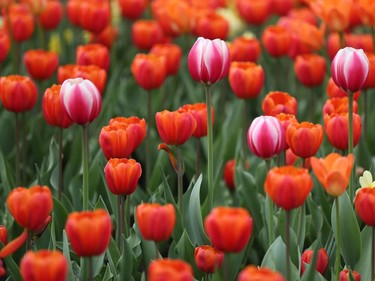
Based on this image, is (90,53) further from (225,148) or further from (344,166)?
(344,166)

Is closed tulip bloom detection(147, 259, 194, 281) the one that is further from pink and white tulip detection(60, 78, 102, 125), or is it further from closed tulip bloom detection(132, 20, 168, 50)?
closed tulip bloom detection(132, 20, 168, 50)

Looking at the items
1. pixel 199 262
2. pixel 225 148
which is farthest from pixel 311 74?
pixel 199 262

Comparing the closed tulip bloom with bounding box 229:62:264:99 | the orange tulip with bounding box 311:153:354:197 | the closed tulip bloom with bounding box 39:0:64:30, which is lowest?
the orange tulip with bounding box 311:153:354:197

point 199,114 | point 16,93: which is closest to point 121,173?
point 199,114

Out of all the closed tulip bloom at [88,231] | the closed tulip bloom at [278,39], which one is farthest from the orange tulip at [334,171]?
the closed tulip bloom at [278,39]

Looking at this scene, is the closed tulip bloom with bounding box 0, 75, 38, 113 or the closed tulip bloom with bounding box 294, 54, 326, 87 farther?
the closed tulip bloom with bounding box 294, 54, 326, 87

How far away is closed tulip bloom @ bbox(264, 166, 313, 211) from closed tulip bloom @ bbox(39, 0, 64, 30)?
2614 millimetres

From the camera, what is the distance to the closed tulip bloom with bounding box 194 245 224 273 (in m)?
2.19

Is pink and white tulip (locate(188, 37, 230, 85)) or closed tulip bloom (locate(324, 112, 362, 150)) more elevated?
pink and white tulip (locate(188, 37, 230, 85))

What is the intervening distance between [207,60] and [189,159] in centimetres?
105

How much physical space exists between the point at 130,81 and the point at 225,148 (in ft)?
3.16

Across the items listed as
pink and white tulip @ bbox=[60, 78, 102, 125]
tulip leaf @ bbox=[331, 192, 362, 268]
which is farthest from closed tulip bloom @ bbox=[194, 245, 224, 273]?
pink and white tulip @ bbox=[60, 78, 102, 125]

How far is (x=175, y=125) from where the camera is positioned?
8.01 feet

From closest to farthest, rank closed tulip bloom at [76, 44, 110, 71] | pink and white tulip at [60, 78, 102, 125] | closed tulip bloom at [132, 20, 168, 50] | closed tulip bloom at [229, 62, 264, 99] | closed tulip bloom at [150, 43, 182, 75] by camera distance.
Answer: pink and white tulip at [60, 78, 102, 125] < closed tulip bloom at [229, 62, 264, 99] < closed tulip bloom at [76, 44, 110, 71] < closed tulip bloom at [150, 43, 182, 75] < closed tulip bloom at [132, 20, 168, 50]
